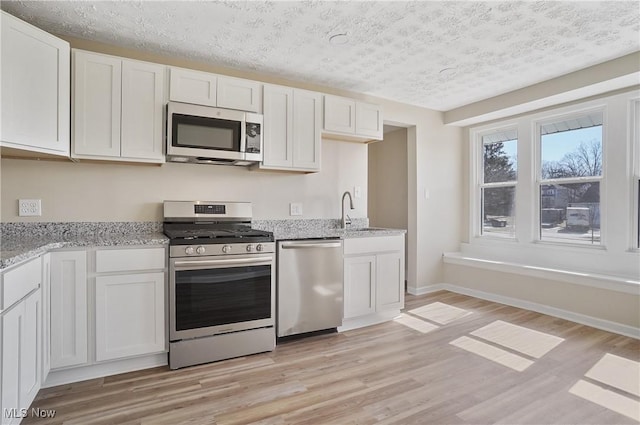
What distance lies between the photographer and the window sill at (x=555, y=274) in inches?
127

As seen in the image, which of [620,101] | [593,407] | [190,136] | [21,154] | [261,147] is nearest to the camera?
[593,407]

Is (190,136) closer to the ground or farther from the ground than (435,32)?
closer to the ground

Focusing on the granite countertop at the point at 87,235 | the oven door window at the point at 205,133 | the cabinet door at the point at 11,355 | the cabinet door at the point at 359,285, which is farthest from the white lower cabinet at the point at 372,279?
the cabinet door at the point at 11,355

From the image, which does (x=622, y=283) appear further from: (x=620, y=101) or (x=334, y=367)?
(x=334, y=367)

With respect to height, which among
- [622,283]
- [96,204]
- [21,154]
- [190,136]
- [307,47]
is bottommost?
[622,283]

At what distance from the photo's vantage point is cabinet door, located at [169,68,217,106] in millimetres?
2816

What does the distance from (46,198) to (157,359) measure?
4.86 feet

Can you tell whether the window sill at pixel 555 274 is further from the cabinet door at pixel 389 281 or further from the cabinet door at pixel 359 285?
the cabinet door at pixel 359 285

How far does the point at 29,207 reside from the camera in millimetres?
2641

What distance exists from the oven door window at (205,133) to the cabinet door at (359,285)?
1.47 meters

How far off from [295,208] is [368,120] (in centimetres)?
120

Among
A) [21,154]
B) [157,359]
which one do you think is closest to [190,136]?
[21,154]

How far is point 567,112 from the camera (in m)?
3.92

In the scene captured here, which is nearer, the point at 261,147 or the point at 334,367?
the point at 334,367
